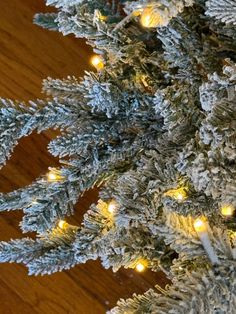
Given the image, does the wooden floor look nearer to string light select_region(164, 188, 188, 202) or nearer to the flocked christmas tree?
the flocked christmas tree

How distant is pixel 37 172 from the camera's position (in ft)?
4.29

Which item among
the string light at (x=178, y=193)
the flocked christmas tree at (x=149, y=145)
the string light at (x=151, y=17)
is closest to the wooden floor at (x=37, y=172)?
the flocked christmas tree at (x=149, y=145)

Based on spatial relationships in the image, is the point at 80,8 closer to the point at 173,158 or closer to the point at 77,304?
the point at 173,158

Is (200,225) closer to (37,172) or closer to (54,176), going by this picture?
(54,176)

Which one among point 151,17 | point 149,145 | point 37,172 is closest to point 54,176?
point 149,145

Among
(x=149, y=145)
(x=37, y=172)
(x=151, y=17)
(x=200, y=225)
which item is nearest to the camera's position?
(x=151, y=17)

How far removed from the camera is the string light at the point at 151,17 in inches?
19.8

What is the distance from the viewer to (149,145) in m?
0.73

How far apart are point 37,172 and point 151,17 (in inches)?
33.1

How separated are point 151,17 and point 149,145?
245 millimetres

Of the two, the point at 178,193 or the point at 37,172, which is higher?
the point at 37,172

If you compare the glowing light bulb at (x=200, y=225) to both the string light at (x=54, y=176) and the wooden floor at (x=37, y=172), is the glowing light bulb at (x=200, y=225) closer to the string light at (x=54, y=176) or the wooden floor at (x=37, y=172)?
the string light at (x=54, y=176)

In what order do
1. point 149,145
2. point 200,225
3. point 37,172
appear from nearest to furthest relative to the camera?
point 200,225 < point 149,145 < point 37,172

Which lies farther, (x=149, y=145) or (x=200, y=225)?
(x=149, y=145)
